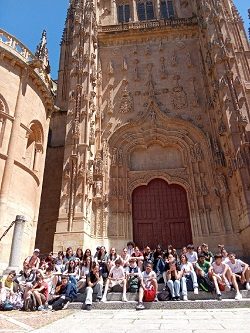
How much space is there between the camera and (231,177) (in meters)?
14.7

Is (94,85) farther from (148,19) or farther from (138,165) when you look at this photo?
(148,19)

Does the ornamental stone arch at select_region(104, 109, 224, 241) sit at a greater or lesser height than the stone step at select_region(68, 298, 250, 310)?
greater

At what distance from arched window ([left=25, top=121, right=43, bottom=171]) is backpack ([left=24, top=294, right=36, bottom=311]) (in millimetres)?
8763

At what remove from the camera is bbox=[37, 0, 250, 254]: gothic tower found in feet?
48.4

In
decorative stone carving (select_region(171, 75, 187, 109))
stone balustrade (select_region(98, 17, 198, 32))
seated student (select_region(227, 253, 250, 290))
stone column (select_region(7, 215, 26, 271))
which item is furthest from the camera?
stone balustrade (select_region(98, 17, 198, 32))

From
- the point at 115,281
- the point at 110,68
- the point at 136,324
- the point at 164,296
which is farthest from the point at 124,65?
the point at 136,324

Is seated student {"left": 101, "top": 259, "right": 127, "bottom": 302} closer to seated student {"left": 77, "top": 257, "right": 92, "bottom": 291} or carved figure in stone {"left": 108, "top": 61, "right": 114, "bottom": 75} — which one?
seated student {"left": 77, "top": 257, "right": 92, "bottom": 291}

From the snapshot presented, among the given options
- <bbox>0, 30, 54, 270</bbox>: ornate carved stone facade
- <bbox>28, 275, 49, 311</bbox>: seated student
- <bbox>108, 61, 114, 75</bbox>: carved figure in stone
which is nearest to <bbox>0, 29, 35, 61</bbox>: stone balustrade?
<bbox>0, 30, 54, 270</bbox>: ornate carved stone facade

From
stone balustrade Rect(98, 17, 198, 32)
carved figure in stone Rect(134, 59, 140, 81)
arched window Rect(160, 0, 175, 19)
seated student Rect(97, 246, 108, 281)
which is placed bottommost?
seated student Rect(97, 246, 108, 281)

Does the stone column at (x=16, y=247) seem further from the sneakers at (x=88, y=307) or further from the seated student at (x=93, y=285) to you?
the sneakers at (x=88, y=307)

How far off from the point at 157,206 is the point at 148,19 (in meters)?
16.2

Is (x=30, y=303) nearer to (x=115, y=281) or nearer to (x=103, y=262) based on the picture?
(x=115, y=281)

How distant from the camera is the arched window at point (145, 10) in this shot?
927 inches

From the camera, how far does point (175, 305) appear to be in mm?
6766
